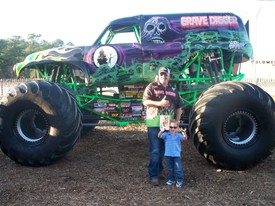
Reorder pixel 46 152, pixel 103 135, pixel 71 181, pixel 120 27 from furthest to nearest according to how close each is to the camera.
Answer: pixel 103 135 → pixel 120 27 → pixel 46 152 → pixel 71 181

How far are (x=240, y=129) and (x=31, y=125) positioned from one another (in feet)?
11.2

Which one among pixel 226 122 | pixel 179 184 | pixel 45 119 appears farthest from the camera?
pixel 45 119

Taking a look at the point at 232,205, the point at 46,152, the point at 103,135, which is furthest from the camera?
the point at 103,135

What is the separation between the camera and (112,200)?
12.0 feet

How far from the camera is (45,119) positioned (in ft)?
16.4

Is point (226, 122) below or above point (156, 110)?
below

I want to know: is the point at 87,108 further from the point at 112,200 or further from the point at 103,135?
the point at 112,200

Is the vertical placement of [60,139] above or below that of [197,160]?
above

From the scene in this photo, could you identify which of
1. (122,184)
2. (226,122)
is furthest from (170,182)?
(226,122)

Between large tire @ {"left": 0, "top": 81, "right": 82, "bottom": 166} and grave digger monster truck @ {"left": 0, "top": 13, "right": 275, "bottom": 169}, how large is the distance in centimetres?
2

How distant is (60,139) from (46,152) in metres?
0.28

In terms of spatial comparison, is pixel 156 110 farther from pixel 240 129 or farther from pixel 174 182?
pixel 240 129

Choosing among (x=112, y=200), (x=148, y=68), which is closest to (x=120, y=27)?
(x=148, y=68)

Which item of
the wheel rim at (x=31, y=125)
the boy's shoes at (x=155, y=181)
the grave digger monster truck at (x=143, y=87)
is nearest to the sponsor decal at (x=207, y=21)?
the grave digger monster truck at (x=143, y=87)
